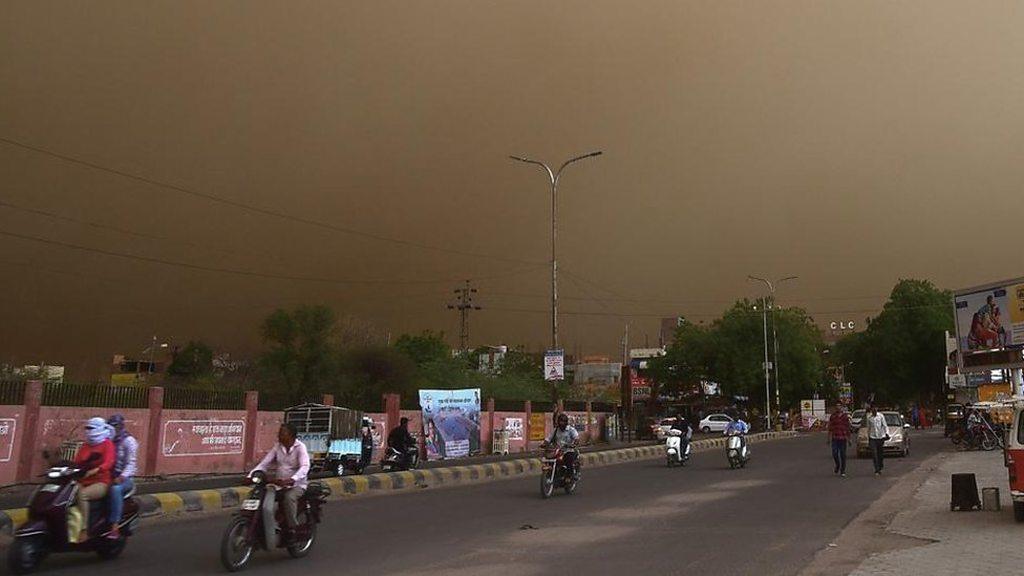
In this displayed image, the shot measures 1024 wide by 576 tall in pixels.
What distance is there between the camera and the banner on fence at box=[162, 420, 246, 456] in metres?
20.8

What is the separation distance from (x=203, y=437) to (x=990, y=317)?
19.2m

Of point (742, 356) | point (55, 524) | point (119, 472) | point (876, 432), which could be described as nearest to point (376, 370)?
point (742, 356)

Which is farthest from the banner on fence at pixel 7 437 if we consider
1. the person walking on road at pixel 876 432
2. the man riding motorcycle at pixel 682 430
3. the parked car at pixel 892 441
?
the parked car at pixel 892 441

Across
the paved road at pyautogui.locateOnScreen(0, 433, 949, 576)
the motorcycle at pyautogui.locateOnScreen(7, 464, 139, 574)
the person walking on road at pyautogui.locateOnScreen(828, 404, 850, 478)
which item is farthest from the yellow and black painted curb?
the person walking on road at pyautogui.locateOnScreen(828, 404, 850, 478)

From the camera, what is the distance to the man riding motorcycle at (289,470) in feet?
29.2

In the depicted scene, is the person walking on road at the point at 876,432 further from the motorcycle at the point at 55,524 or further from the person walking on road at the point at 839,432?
the motorcycle at the point at 55,524

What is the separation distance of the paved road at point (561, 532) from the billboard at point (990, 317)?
150 inches

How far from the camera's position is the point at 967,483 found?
12.5 metres

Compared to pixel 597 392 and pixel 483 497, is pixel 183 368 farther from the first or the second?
pixel 483 497

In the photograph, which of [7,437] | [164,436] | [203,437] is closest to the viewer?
[7,437]

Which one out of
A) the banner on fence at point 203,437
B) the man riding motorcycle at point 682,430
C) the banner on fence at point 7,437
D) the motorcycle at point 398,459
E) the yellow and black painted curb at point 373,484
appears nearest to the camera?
the yellow and black painted curb at point 373,484

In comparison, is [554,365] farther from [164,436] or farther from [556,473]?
[556,473]

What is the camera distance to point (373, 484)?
19.5 metres

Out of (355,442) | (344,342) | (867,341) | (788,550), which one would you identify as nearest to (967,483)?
(788,550)
